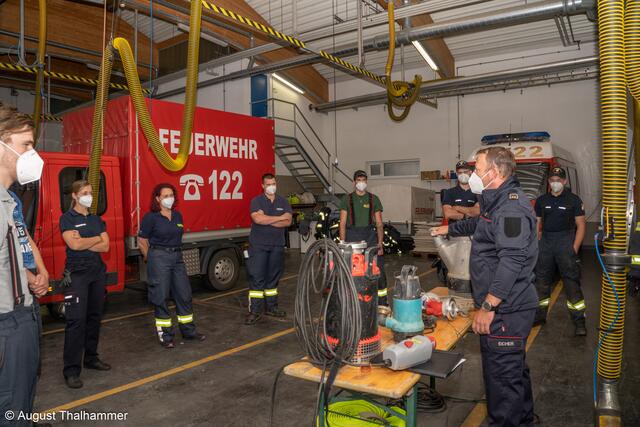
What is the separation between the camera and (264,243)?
6051 mm

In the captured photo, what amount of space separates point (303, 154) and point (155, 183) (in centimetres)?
760

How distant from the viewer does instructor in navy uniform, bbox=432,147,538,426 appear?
2582 mm

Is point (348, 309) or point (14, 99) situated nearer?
point (348, 309)

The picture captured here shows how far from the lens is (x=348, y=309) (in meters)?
2.11

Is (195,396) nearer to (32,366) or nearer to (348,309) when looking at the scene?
(32,366)

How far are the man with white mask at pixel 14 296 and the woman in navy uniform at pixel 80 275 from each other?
192 centimetres

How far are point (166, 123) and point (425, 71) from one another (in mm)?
10281

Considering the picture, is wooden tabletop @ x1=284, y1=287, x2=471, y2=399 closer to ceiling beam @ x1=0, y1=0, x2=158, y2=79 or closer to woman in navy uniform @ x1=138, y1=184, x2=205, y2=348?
woman in navy uniform @ x1=138, y1=184, x2=205, y2=348

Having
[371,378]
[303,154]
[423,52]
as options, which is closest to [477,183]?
[371,378]

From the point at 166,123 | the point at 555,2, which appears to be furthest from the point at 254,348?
the point at 555,2

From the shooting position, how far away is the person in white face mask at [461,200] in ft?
18.6

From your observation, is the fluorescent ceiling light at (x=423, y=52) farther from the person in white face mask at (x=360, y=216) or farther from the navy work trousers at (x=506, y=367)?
the navy work trousers at (x=506, y=367)

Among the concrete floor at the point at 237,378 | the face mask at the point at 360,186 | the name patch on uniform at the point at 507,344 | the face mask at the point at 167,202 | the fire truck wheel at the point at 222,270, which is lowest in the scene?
the concrete floor at the point at 237,378
